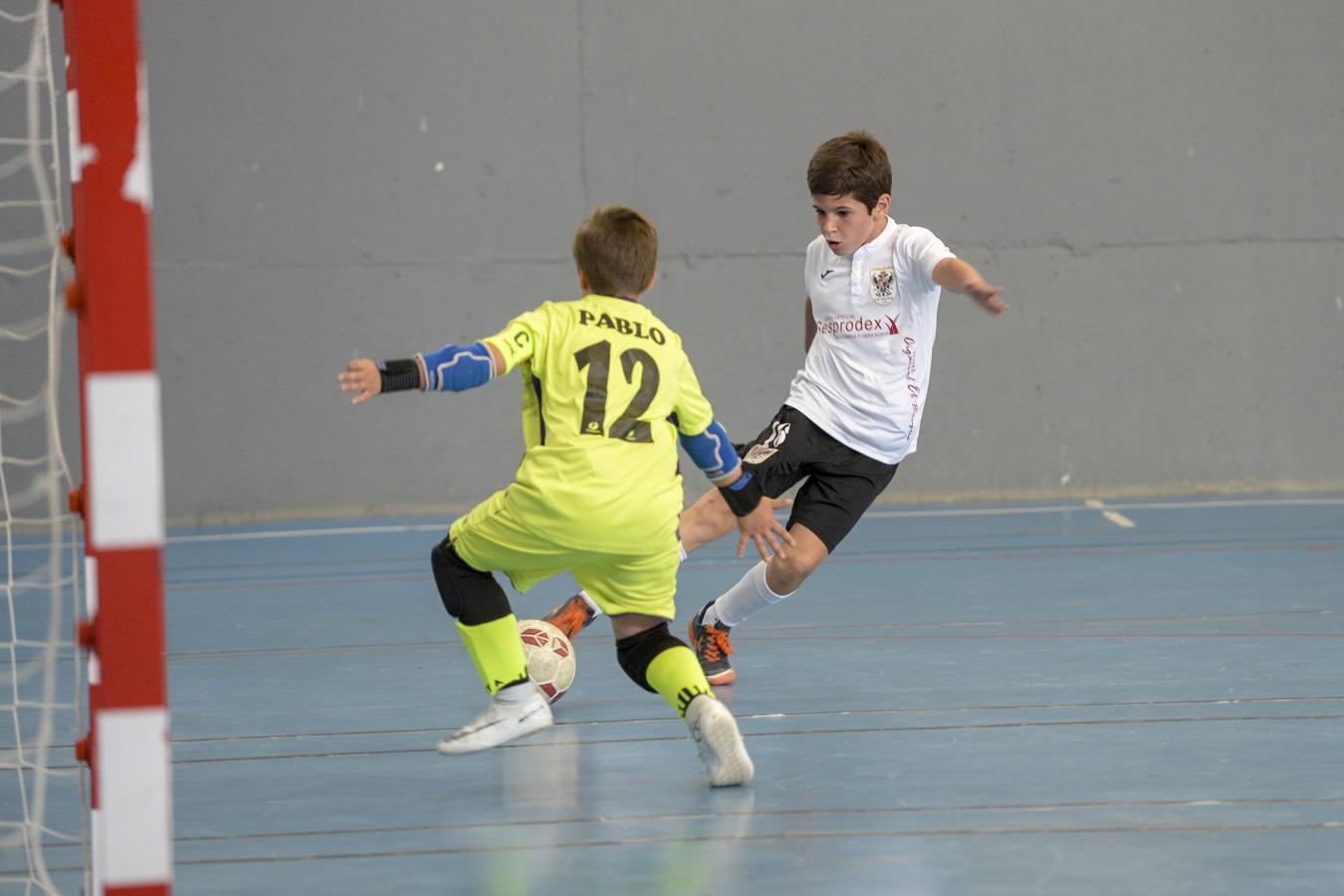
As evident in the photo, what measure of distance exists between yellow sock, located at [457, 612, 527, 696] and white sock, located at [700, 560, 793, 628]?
39.2 inches

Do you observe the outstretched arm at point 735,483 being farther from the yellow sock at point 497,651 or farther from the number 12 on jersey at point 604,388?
the yellow sock at point 497,651

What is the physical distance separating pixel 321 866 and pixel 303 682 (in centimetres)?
187

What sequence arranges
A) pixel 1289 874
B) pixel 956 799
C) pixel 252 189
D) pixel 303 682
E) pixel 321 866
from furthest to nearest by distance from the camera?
pixel 252 189 < pixel 303 682 < pixel 956 799 < pixel 321 866 < pixel 1289 874

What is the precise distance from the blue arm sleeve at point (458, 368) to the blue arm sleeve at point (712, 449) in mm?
581

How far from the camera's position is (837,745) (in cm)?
394

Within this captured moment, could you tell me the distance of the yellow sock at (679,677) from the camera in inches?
142

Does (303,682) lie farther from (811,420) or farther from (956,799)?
(956,799)

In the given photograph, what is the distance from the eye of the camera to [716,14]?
349 inches

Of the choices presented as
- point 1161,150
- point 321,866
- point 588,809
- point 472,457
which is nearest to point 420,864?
point 321,866

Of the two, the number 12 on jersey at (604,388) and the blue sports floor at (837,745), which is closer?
the blue sports floor at (837,745)

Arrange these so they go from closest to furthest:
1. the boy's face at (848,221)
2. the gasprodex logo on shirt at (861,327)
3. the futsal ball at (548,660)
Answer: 1. the futsal ball at (548,660)
2. the boy's face at (848,221)
3. the gasprodex logo on shirt at (861,327)

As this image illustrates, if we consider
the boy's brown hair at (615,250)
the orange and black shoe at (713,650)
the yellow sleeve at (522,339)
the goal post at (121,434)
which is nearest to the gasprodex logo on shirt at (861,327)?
the orange and black shoe at (713,650)

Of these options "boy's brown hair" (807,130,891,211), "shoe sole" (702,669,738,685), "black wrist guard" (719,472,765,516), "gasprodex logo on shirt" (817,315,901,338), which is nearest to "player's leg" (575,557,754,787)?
"black wrist guard" (719,472,765,516)

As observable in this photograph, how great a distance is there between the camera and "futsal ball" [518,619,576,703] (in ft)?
14.4
